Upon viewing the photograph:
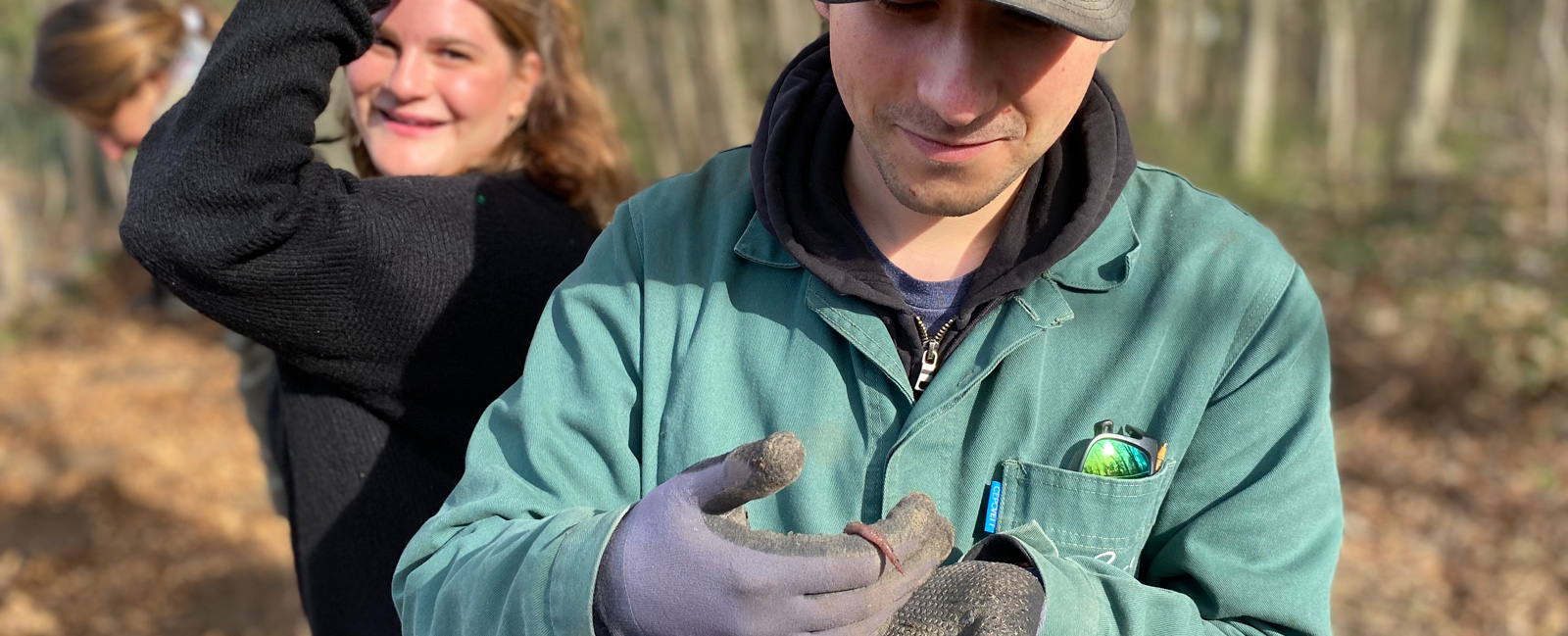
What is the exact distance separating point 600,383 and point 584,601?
37 centimetres

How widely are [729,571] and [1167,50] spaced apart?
26.3m

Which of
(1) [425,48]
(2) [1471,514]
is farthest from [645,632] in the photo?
(2) [1471,514]

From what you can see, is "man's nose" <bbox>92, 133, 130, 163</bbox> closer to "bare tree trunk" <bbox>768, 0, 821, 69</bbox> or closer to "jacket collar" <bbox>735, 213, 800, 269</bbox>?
"jacket collar" <bbox>735, 213, 800, 269</bbox>

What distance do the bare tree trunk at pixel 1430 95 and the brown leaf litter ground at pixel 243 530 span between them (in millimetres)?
10351

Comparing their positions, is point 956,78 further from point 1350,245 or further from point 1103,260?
point 1350,245

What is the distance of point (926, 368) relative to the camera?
1577mm

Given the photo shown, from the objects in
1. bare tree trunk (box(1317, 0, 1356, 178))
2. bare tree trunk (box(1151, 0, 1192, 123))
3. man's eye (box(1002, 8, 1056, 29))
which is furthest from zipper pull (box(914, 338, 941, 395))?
bare tree trunk (box(1151, 0, 1192, 123))

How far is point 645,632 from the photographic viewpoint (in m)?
1.27

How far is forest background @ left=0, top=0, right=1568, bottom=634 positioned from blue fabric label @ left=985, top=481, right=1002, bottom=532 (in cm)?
518

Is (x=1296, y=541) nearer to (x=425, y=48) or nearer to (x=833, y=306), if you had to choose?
(x=833, y=306)

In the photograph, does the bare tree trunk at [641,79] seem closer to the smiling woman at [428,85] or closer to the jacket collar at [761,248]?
the smiling woman at [428,85]

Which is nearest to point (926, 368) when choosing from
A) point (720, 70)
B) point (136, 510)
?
point (136, 510)

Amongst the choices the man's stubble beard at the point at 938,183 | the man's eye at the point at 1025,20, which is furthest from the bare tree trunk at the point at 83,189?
the man's eye at the point at 1025,20

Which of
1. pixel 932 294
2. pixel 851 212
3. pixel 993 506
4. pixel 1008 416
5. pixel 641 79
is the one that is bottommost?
pixel 641 79
